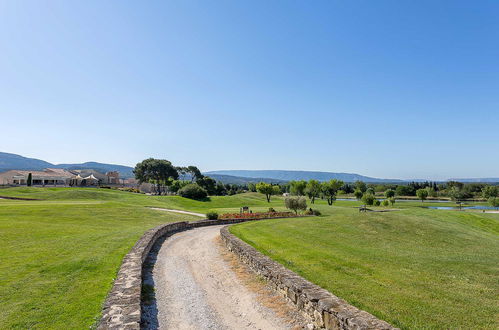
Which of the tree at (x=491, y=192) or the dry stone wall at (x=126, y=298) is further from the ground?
the tree at (x=491, y=192)

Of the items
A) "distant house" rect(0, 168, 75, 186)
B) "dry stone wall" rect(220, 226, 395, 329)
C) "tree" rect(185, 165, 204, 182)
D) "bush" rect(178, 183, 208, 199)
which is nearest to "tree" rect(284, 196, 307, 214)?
"dry stone wall" rect(220, 226, 395, 329)

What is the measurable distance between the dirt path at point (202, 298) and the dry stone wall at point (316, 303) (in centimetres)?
86

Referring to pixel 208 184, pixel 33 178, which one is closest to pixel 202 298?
pixel 208 184

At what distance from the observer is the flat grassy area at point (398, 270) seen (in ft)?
30.8

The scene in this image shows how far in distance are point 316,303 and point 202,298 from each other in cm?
432

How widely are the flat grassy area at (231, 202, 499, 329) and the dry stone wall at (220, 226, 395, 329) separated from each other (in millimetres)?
1284

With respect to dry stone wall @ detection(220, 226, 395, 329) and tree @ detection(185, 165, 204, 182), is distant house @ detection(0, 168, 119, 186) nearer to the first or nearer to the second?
tree @ detection(185, 165, 204, 182)

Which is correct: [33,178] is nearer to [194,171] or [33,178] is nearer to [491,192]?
[194,171]

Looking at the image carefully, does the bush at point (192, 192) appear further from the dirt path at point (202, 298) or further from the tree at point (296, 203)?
the dirt path at point (202, 298)

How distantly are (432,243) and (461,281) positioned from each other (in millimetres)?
13398

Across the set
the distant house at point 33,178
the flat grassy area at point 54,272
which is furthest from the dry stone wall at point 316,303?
the distant house at point 33,178

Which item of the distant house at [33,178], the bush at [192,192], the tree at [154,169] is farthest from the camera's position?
the tree at [154,169]

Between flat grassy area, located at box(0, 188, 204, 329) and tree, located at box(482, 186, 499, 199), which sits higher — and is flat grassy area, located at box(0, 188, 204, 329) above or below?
below

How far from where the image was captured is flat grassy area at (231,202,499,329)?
939 cm
